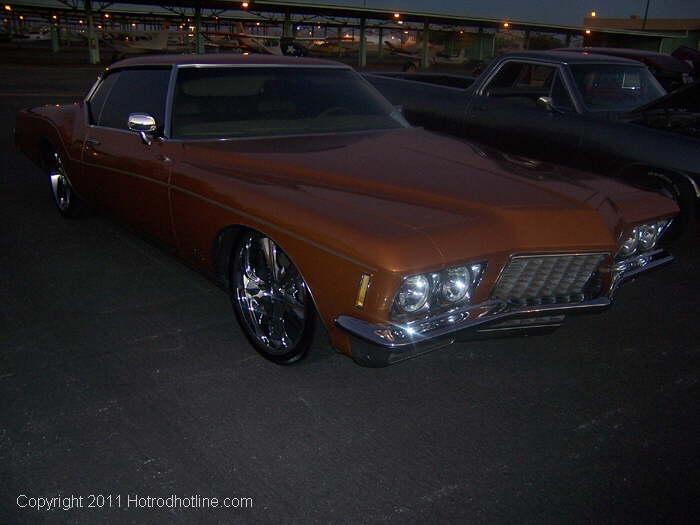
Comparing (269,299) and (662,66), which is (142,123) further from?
(662,66)

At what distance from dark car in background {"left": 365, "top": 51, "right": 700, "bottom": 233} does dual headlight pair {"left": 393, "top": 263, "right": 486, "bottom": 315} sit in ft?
10.4

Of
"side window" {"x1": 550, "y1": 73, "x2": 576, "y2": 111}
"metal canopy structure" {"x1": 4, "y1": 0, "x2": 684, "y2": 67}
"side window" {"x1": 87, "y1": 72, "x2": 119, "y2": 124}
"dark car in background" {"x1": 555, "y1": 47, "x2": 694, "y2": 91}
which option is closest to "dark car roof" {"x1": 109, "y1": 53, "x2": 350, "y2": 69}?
"side window" {"x1": 87, "y1": 72, "x2": 119, "y2": 124}

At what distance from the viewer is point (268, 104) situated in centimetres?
403

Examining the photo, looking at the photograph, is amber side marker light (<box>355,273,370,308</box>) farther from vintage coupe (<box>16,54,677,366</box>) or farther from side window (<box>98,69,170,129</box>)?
side window (<box>98,69,170,129</box>)

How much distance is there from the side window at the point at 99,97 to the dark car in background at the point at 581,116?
3.44 m

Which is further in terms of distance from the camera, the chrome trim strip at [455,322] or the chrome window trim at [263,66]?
the chrome window trim at [263,66]

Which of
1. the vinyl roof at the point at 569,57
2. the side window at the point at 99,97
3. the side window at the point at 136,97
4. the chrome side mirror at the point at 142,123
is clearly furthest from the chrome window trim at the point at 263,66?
the vinyl roof at the point at 569,57

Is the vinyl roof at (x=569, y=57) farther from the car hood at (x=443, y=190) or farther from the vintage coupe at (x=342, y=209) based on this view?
the car hood at (x=443, y=190)

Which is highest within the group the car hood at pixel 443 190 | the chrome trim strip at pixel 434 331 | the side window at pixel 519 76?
the side window at pixel 519 76

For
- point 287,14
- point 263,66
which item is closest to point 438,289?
point 263,66

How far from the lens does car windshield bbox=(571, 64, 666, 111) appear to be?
19.8 feet

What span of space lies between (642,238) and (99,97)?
3.95 metres

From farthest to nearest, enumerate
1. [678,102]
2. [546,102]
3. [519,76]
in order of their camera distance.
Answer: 1. [519,76]
2. [678,102]
3. [546,102]

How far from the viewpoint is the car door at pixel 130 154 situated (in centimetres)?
378
